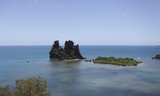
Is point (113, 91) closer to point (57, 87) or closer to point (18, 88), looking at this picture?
point (57, 87)

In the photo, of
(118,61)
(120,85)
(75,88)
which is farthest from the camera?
(118,61)

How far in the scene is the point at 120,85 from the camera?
279ft

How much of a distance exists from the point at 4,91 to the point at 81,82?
53.7 m

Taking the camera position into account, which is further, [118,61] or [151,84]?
[118,61]

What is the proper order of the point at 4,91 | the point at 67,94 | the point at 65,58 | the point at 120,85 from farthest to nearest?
1. the point at 65,58
2. the point at 120,85
3. the point at 67,94
4. the point at 4,91

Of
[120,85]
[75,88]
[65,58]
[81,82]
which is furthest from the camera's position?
[65,58]

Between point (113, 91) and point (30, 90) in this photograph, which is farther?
point (113, 91)

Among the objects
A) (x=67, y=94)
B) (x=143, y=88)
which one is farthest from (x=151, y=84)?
(x=67, y=94)

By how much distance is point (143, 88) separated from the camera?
265 ft

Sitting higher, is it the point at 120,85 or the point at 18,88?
the point at 18,88

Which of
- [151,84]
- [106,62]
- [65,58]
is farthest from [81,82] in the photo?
[65,58]

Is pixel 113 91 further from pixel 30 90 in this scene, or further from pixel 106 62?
pixel 106 62

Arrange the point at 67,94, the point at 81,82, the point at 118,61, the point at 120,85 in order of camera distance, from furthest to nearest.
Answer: the point at 118,61 → the point at 81,82 → the point at 120,85 → the point at 67,94

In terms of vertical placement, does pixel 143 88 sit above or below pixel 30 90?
below
